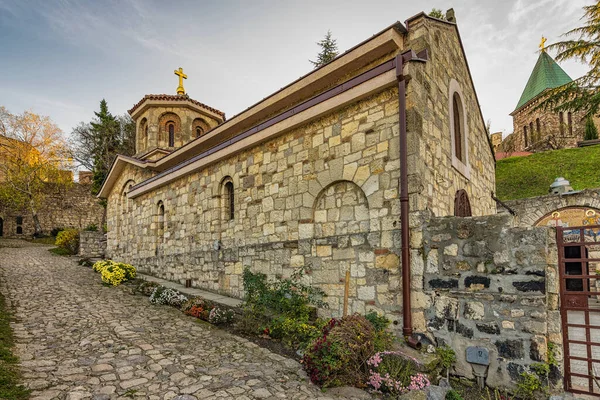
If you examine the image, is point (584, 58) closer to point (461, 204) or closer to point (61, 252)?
point (461, 204)

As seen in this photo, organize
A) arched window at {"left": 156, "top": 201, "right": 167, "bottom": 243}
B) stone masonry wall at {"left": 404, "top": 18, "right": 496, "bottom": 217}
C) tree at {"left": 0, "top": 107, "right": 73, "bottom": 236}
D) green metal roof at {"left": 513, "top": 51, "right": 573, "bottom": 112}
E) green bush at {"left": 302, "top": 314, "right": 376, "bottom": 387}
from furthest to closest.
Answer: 1. green metal roof at {"left": 513, "top": 51, "right": 573, "bottom": 112}
2. tree at {"left": 0, "top": 107, "right": 73, "bottom": 236}
3. arched window at {"left": 156, "top": 201, "right": 167, "bottom": 243}
4. stone masonry wall at {"left": 404, "top": 18, "right": 496, "bottom": 217}
5. green bush at {"left": 302, "top": 314, "right": 376, "bottom": 387}

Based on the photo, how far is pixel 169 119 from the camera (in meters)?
16.2

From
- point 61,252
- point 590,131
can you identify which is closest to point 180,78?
point 61,252

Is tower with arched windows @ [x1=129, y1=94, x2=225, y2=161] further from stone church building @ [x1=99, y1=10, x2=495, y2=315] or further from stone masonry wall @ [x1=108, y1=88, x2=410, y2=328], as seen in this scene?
stone masonry wall @ [x1=108, y1=88, x2=410, y2=328]

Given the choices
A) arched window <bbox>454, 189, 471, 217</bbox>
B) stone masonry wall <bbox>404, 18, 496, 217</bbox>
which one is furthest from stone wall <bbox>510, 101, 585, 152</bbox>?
arched window <bbox>454, 189, 471, 217</bbox>

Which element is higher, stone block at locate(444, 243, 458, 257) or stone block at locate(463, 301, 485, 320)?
stone block at locate(444, 243, 458, 257)

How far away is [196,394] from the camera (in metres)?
3.75

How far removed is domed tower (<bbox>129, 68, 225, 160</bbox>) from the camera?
15812 millimetres

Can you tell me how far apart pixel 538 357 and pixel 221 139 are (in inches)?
353

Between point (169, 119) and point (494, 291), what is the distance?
1566cm

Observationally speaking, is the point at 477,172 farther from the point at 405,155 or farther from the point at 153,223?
the point at 153,223

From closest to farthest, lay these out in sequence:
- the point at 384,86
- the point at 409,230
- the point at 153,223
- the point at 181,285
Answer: the point at 409,230
the point at 384,86
the point at 181,285
the point at 153,223

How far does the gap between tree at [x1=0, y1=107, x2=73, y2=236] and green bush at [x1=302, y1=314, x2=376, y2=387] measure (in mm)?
28083

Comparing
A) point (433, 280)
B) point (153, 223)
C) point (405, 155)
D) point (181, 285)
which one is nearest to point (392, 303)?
point (433, 280)
